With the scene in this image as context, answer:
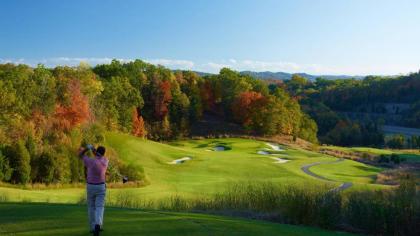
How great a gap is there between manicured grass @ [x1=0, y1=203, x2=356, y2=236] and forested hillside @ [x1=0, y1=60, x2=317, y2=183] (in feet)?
70.8

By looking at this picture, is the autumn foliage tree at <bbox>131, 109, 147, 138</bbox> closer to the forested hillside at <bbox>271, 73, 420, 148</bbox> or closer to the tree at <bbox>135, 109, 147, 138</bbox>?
the tree at <bbox>135, 109, 147, 138</bbox>

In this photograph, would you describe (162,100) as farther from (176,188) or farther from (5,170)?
(5,170)

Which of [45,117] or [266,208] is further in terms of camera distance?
[45,117]

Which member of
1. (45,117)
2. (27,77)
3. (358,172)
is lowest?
(358,172)

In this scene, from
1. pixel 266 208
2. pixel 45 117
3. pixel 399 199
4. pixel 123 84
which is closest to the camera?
pixel 399 199

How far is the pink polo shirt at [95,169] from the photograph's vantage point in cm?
1084

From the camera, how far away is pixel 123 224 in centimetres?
1177

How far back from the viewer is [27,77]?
60219 mm

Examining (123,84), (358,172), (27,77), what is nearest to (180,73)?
(123,84)

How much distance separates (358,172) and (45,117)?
3682 cm

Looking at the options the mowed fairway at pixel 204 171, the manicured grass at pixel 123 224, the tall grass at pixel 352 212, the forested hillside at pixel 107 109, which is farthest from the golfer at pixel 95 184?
the forested hillside at pixel 107 109

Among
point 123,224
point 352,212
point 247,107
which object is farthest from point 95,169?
point 247,107

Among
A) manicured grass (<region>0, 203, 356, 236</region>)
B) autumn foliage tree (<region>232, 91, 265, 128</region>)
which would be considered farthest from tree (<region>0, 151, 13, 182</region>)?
autumn foliage tree (<region>232, 91, 265, 128</region>)

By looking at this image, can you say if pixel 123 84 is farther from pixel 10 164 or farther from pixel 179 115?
pixel 10 164
